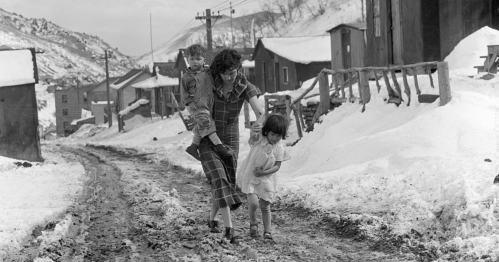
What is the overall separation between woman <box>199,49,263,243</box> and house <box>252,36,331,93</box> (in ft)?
101

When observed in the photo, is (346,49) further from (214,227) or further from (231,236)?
(231,236)

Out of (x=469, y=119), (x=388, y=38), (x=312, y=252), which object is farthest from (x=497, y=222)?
(x=388, y=38)

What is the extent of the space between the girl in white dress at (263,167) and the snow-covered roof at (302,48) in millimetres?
30892

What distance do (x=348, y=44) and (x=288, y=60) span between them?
618cm

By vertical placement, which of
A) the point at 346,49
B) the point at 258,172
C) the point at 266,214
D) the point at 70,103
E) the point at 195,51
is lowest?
the point at 266,214

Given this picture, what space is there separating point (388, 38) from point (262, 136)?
12.6 meters

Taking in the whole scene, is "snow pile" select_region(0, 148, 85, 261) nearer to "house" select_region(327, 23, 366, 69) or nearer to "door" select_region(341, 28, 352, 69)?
"house" select_region(327, 23, 366, 69)

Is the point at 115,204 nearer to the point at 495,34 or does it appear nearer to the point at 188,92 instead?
the point at 188,92

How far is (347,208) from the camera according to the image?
25.5 ft

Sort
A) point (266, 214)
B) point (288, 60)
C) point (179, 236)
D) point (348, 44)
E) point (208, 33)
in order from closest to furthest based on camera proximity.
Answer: point (266, 214), point (179, 236), point (208, 33), point (348, 44), point (288, 60)

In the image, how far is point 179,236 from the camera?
6.85 m

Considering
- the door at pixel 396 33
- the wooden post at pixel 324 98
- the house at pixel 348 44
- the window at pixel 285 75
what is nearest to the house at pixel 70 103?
the window at pixel 285 75

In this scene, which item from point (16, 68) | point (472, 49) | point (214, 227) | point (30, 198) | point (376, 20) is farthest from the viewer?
point (16, 68)

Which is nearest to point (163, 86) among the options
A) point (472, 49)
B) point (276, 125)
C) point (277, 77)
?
point (277, 77)
